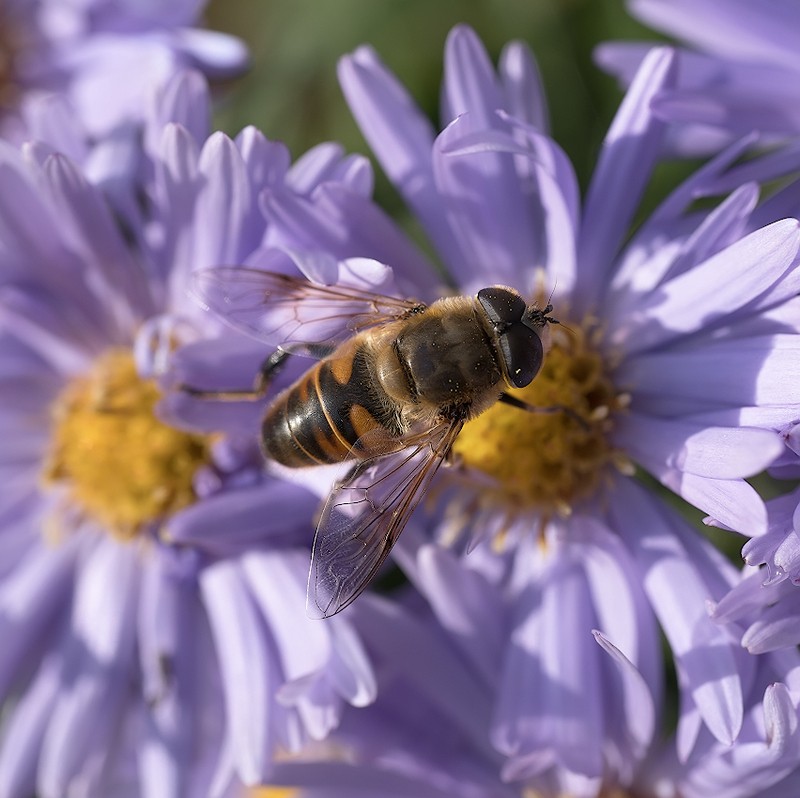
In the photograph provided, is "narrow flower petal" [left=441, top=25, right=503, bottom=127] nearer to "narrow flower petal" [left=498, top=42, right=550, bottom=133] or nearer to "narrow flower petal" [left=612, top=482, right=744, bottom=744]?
"narrow flower petal" [left=498, top=42, right=550, bottom=133]

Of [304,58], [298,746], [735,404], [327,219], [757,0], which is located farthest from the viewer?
[304,58]

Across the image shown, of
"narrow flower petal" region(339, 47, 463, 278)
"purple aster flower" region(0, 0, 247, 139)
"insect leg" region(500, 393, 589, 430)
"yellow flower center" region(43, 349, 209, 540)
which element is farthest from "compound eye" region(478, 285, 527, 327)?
"purple aster flower" region(0, 0, 247, 139)

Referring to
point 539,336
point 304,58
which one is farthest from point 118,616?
point 304,58

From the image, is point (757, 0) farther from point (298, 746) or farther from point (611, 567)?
point (298, 746)

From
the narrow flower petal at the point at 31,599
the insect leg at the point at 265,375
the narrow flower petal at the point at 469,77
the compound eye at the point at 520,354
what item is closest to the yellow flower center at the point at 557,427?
the compound eye at the point at 520,354

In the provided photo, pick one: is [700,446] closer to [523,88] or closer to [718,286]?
[718,286]

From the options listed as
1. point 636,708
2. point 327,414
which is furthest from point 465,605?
point 327,414

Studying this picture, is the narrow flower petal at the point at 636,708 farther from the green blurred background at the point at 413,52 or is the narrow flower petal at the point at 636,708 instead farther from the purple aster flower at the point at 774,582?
the green blurred background at the point at 413,52
